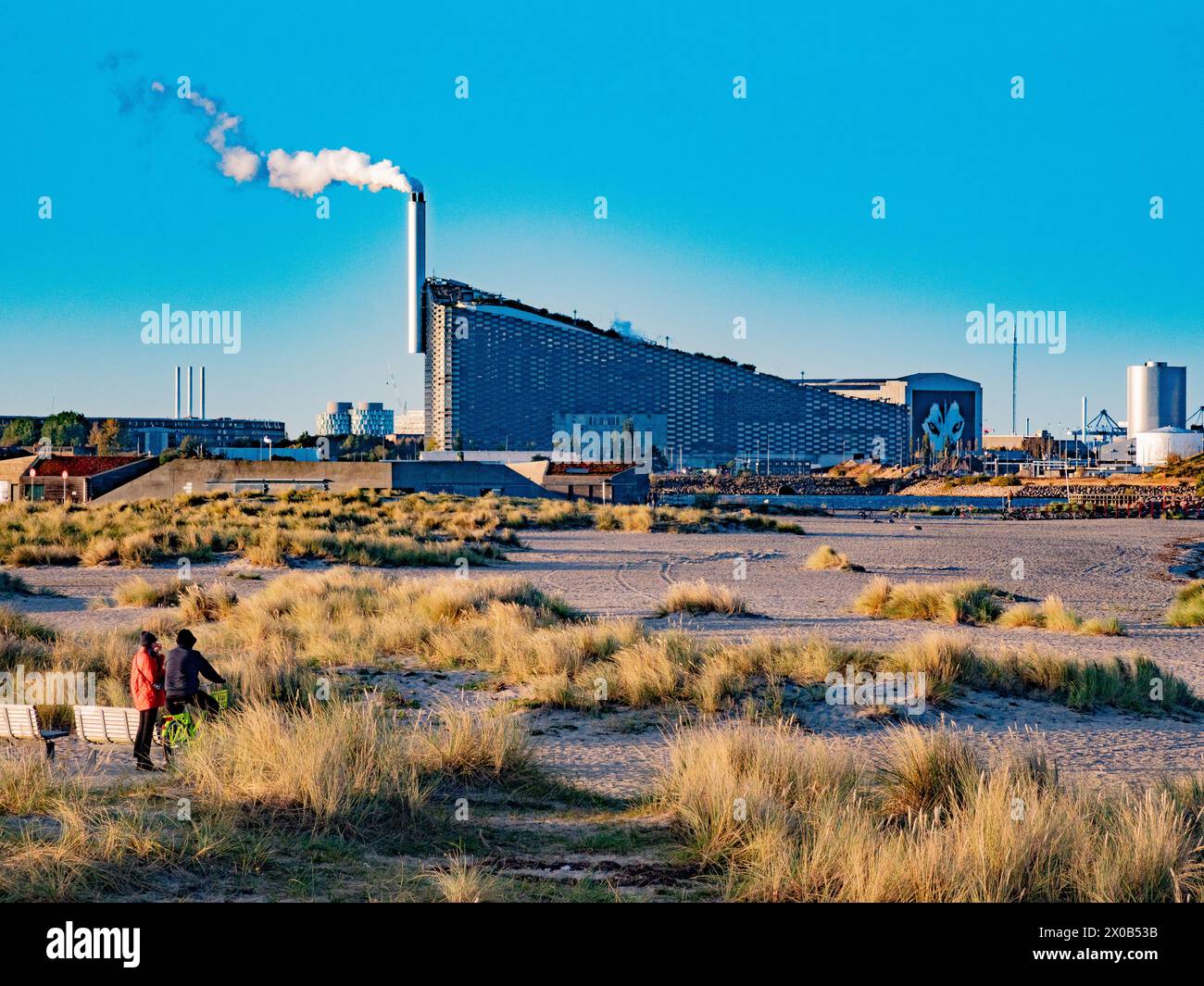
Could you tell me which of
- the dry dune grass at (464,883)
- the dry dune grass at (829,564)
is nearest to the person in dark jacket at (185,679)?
the dry dune grass at (464,883)

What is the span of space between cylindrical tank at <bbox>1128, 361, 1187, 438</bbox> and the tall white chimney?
364ft

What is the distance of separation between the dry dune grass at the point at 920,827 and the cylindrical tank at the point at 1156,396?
187423 millimetres

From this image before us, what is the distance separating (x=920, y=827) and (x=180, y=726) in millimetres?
5254

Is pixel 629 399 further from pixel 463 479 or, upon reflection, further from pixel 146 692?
pixel 146 692

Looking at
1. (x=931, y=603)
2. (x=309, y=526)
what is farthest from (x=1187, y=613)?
(x=309, y=526)

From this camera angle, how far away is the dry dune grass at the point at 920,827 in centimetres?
570

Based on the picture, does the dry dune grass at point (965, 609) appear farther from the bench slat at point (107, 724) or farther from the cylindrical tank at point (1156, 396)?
the cylindrical tank at point (1156, 396)

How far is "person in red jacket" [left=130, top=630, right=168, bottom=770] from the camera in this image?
27.5ft

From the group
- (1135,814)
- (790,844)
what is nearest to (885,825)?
(790,844)

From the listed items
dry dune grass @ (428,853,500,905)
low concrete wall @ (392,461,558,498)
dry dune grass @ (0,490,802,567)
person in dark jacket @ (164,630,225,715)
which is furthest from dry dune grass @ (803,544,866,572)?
low concrete wall @ (392,461,558,498)

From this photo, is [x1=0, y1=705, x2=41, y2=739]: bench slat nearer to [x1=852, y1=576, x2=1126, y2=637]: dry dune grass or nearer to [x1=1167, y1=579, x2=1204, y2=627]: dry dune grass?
[x1=852, y1=576, x2=1126, y2=637]: dry dune grass
